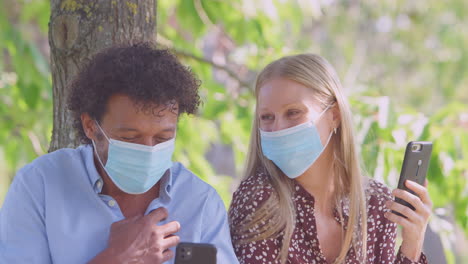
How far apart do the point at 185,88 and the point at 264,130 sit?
0.49 meters

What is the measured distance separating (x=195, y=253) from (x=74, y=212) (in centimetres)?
44

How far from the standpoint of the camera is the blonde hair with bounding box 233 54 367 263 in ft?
8.30

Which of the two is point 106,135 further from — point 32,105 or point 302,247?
point 32,105

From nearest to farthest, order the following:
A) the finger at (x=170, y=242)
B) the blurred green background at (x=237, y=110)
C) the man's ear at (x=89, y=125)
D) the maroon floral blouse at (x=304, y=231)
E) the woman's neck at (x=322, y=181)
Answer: the finger at (x=170, y=242) < the man's ear at (x=89, y=125) < the maroon floral blouse at (x=304, y=231) < the woman's neck at (x=322, y=181) < the blurred green background at (x=237, y=110)

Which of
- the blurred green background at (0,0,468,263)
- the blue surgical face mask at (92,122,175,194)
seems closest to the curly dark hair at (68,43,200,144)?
the blue surgical face mask at (92,122,175,194)

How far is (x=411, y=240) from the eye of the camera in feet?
8.70

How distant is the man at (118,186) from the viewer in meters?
2.06

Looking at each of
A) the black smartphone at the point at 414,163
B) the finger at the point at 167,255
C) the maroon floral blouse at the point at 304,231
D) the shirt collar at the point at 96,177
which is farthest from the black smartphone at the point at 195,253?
the black smartphone at the point at 414,163

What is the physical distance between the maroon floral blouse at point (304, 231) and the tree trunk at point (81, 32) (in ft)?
2.52

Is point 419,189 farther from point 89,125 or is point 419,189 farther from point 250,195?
point 89,125

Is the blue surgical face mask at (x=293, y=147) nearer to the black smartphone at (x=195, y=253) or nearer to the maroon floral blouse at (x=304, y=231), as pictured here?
the maroon floral blouse at (x=304, y=231)

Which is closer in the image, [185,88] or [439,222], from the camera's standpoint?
[185,88]

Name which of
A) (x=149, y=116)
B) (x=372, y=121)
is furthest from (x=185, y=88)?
(x=372, y=121)

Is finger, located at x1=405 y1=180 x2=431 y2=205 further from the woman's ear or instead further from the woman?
the woman's ear
